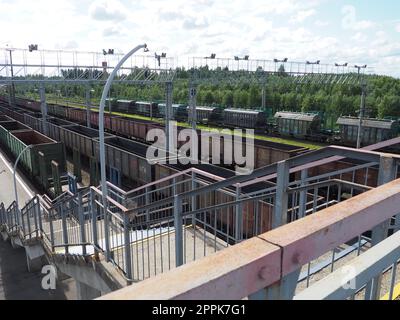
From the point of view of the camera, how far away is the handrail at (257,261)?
1057 millimetres

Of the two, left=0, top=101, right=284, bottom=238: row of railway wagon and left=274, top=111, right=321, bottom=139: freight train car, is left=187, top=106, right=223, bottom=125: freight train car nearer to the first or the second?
left=274, top=111, right=321, bottom=139: freight train car

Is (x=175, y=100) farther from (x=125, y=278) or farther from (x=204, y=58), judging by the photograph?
(x=125, y=278)

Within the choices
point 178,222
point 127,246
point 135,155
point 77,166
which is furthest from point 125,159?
point 178,222

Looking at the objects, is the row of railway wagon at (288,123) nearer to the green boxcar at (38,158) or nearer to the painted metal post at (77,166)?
the painted metal post at (77,166)

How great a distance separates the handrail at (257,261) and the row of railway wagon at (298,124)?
27659 millimetres

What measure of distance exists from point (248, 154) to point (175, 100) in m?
53.3

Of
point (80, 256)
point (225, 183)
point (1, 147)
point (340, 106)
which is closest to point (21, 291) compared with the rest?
point (80, 256)

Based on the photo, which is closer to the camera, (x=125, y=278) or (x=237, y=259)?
(x=237, y=259)

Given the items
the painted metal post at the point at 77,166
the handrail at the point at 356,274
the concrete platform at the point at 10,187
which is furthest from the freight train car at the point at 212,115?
the handrail at the point at 356,274

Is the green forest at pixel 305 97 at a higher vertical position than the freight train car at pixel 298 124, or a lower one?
higher

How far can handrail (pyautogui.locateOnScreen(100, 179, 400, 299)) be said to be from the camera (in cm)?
106

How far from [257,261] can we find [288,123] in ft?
117

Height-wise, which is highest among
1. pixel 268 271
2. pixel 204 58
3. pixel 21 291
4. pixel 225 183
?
pixel 204 58

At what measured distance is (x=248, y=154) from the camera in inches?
876
